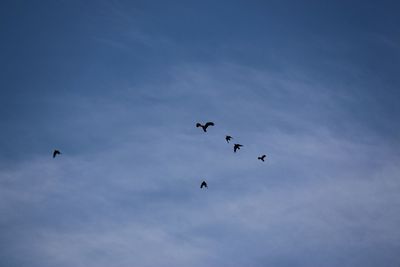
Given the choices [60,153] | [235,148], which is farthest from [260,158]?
[60,153]

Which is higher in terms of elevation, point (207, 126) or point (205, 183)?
point (207, 126)

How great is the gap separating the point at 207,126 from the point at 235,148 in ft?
19.5

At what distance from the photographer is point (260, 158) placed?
8138 centimetres

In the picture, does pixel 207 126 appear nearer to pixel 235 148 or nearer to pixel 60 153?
pixel 235 148

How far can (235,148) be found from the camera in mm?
80000

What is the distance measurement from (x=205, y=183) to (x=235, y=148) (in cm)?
646

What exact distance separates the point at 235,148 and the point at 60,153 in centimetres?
2451

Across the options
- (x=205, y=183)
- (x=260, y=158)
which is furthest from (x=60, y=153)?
(x=260, y=158)

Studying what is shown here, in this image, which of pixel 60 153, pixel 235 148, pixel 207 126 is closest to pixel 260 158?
pixel 235 148

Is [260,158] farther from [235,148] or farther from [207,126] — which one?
[207,126]

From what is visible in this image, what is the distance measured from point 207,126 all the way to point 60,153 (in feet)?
69.2

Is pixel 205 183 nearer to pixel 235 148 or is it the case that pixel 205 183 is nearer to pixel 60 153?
pixel 235 148

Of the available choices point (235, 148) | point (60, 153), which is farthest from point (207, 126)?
point (60, 153)

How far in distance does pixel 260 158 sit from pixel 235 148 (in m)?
4.17
